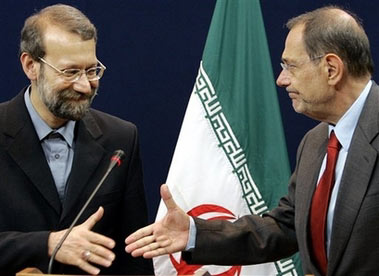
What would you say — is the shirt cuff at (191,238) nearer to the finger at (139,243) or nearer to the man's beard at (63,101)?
the finger at (139,243)

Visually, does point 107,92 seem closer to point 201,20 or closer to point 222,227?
point 201,20

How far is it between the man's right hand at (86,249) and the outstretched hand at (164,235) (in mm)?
97

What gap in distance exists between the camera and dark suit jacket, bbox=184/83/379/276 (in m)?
2.55

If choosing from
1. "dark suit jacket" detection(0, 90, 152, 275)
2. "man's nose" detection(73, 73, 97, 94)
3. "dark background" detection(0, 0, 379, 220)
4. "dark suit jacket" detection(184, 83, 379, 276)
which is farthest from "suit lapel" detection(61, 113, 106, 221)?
"dark background" detection(0, 0, 379, 220)

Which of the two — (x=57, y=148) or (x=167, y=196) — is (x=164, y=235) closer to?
(x=167, y=196)

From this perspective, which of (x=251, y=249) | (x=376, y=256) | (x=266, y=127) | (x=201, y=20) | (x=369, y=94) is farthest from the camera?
(x=201, y=20)

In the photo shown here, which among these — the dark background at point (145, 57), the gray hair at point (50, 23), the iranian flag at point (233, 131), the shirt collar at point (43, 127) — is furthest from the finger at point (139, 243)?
the dark background at point (145, 57)

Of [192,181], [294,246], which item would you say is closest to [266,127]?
[192,181]

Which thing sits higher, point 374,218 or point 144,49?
point 144,49

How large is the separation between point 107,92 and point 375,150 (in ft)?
5.72

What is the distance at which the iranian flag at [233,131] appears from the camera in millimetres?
3496

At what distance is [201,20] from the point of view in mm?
4035

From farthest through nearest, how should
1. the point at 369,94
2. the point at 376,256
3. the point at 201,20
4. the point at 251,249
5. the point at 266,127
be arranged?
the point at 201,20 < the point at 266,127 < the point at 251,249 < the point at 369,94 < the point at 376,256

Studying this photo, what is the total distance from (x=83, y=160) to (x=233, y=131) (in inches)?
31.0
